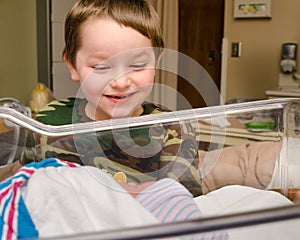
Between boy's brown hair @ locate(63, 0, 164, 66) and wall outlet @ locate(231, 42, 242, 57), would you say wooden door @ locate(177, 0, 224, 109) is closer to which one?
wall outlet @ locate(231, 42, 242, 57)

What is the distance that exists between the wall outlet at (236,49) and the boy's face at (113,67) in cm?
185

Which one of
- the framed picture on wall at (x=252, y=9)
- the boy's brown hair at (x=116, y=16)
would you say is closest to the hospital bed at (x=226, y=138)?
the boy's brown hair at (x=116, y=16)

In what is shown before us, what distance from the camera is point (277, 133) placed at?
71cm

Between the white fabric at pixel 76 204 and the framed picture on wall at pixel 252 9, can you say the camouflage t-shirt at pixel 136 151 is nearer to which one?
the white fabric at pixel 76 204

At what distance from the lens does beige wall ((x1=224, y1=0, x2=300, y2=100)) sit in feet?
7.52

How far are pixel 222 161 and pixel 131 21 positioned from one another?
23cm

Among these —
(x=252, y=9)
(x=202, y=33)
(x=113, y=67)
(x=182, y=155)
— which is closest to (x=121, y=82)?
(x=113, y=67)

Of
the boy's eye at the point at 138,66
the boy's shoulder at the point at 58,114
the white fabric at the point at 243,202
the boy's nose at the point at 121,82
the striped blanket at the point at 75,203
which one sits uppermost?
the boy's eye at the point at 138,66

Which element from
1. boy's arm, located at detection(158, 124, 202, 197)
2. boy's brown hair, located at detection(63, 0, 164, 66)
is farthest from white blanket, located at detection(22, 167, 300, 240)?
boy's brown hair, located at detection(63, 0, 164, 66)

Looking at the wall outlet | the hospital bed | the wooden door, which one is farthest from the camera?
the wooden door

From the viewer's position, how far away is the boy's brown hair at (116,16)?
26.2 inches

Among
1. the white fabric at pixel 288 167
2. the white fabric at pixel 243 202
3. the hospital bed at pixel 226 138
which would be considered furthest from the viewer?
the white fabric at pixel 288 167

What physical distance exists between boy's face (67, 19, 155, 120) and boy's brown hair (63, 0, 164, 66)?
13 mm

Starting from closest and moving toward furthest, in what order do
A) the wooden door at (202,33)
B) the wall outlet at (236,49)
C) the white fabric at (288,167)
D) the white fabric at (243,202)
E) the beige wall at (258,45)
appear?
the white fabric at (243,202) < the white fabric at (288,167) < the beige wall at (258,45) < the wall outlet at (236,49) < the wooden door at (202,33)
